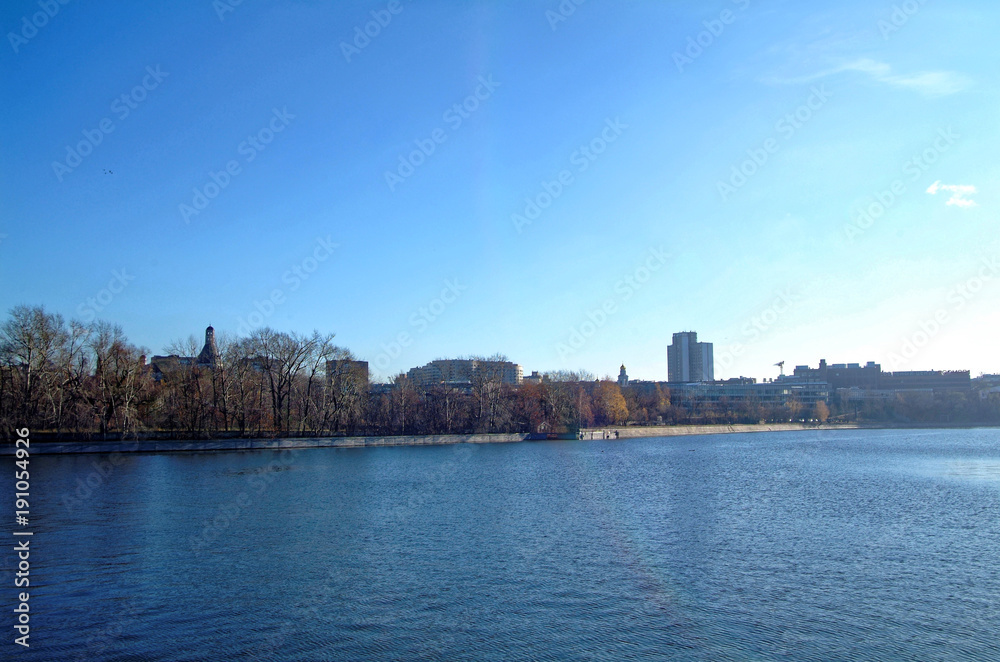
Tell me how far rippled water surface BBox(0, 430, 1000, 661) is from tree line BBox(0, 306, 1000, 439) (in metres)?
26.5

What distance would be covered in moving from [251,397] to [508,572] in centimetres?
6116

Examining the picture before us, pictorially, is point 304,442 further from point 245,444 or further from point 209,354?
point 209,354

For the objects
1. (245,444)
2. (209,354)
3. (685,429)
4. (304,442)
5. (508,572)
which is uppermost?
(209,354)

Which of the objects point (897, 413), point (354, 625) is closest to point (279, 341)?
point (354, 625)

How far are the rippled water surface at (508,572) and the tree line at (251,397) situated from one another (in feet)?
86.9

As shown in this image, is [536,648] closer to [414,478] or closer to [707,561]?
[707,561]

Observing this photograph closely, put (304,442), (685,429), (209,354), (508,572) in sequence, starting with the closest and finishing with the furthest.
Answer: (508,572)
(304,442)
(209,354)
(685,429)

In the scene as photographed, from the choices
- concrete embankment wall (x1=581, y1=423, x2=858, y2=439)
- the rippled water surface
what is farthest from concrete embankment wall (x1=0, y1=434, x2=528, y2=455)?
the rippled water surface

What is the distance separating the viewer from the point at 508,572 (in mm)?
19672

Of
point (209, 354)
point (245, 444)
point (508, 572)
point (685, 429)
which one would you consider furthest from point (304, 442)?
point (685, 429)

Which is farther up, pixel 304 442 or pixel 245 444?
pixel 245 444

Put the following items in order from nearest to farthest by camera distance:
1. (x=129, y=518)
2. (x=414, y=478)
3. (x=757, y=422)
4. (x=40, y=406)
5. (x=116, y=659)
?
(x=116, y=659), (x=129, y=518), (x=414, y=478), (x=40, y=406), (x=757, y=422)

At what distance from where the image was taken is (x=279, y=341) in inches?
3095

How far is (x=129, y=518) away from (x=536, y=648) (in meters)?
20.1
